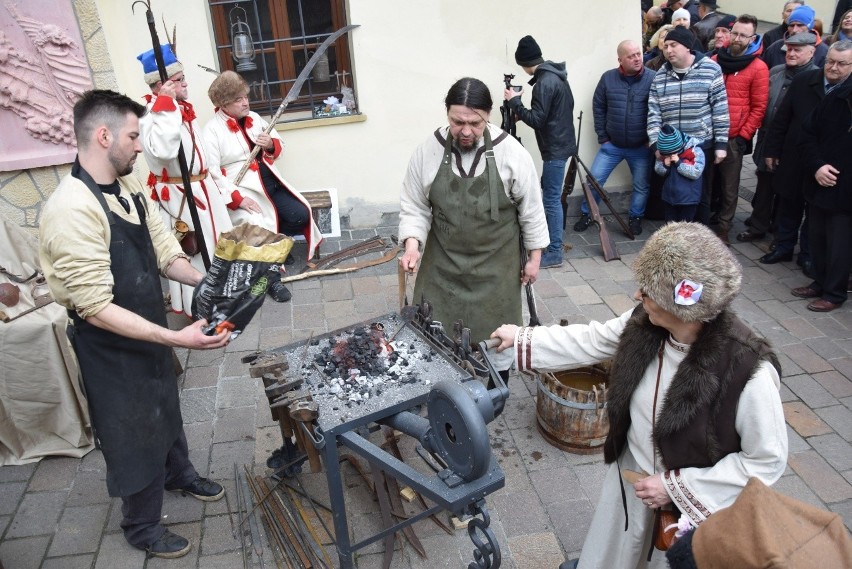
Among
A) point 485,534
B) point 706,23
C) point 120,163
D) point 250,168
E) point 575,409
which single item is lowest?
point 575,409

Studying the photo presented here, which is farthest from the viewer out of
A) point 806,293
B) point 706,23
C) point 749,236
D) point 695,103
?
point 706,23

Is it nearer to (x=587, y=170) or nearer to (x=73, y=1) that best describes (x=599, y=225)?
(x=587, y=170)

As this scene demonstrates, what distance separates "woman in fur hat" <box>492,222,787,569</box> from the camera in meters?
1.91

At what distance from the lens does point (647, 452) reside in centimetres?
227

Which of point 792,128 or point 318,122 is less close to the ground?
point 318,122

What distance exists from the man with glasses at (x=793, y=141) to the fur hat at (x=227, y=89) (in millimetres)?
4645

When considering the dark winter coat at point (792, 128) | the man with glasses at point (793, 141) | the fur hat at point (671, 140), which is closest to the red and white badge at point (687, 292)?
the man with glasses at point (793, 141)

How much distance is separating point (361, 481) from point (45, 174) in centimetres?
411

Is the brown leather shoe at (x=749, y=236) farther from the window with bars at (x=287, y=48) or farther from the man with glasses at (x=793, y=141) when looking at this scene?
the window with bars at (x=287, y=48)

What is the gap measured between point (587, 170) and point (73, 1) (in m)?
4.77

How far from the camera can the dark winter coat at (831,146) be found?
4.84 meters

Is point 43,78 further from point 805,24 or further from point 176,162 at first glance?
point 805,24

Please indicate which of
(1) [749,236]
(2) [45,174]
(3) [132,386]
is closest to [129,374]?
(3) [132,386]

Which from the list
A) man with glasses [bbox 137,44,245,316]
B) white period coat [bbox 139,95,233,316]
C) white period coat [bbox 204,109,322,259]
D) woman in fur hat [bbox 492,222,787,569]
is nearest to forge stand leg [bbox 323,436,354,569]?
woman in fur hat [bbox 492,222,787,569]
